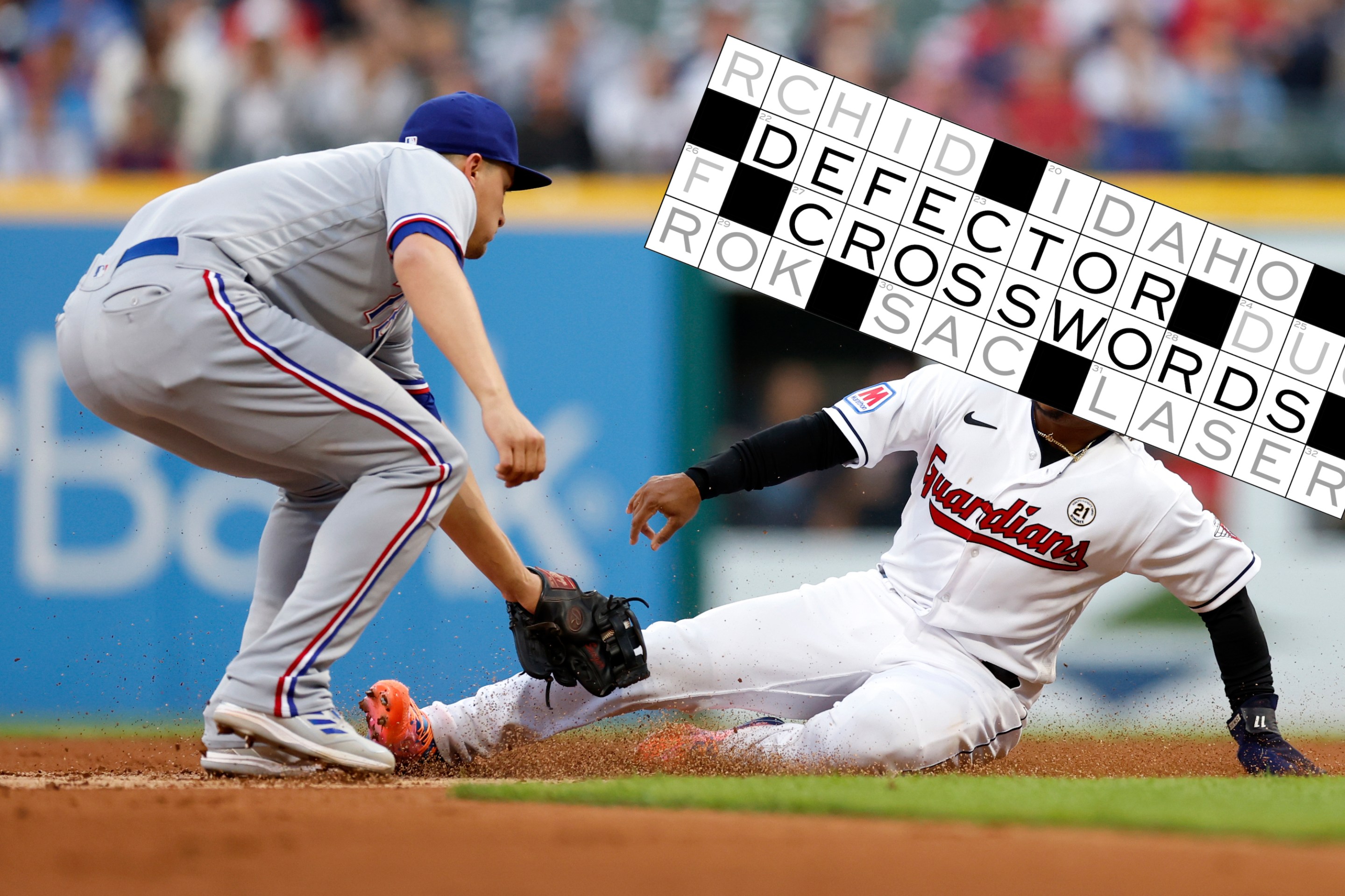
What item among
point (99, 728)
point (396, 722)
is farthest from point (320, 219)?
point (99, 728)

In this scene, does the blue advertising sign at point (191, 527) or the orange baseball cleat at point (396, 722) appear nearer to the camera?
the orange baseball cleat at point (396, 722)

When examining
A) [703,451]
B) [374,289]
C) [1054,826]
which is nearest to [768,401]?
[703,451]

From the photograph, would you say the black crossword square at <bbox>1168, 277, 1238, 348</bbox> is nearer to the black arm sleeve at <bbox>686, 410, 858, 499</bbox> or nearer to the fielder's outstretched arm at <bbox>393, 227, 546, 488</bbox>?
the black arm sleeve at <bbox>686, 410, 858, 499</bbox>

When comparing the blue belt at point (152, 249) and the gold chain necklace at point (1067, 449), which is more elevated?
the gold chain necklace at point (1067, 449)

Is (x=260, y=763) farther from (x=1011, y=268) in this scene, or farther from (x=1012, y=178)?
(x=1012, y=178)

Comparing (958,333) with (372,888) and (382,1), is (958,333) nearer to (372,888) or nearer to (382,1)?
(372,888)

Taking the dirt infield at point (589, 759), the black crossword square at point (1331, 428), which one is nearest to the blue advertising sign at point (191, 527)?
the dirt infield at point (589, 759)

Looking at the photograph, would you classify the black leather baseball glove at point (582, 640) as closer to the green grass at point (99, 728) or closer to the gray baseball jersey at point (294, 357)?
the gray baseball jersey at point (294, 357)
